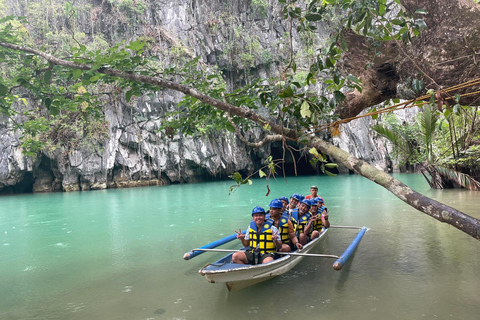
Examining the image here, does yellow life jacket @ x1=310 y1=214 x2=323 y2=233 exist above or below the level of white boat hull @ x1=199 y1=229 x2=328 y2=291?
above

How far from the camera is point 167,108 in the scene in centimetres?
2239

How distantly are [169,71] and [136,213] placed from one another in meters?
7.61

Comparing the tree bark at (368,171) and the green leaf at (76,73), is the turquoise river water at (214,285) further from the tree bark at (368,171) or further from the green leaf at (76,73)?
the green leaf at (76,73)

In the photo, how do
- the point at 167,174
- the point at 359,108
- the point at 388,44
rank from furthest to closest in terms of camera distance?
1. the point at 167,174
2. the point at 359,108
3. the point at 388,44

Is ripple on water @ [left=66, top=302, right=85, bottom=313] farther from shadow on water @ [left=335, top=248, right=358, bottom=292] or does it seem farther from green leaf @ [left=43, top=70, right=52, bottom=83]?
shadow on water @ [left=335, top=248, right=358, bottom=292]

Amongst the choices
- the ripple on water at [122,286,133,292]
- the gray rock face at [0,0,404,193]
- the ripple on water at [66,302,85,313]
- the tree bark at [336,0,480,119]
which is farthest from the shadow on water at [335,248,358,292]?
the gray rock face at [0,0,404,193]

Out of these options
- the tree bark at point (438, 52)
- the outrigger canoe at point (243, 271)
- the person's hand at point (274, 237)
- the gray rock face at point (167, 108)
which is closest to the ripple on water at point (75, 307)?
the outrigger canoe at point (243, 271)

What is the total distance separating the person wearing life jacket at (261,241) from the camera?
153 inches

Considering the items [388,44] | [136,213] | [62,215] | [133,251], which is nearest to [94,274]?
[133,251]

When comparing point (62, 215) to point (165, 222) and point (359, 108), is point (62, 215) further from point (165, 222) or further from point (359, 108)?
point (359, 108)

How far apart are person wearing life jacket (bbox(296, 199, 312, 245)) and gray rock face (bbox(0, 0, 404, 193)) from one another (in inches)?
696

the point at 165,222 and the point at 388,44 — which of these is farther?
the point at 165,222

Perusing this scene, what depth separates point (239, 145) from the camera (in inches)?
971

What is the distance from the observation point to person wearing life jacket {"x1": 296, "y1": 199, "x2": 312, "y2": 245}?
494 centimetres
